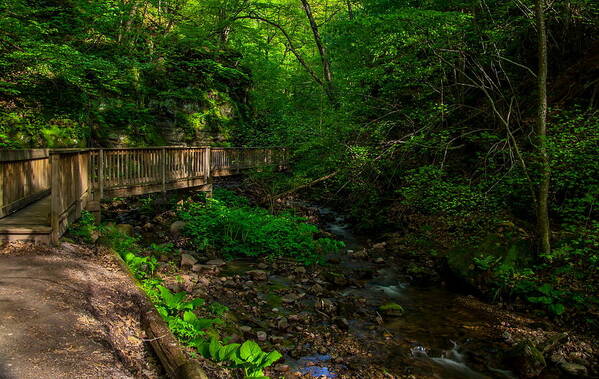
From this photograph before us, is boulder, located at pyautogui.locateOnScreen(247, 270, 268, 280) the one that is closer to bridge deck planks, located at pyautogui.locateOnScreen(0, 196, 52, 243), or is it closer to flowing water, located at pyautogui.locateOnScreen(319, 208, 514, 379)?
flowing water, located at pyautogui.locateOnScreen(319, 208, 514, 379)

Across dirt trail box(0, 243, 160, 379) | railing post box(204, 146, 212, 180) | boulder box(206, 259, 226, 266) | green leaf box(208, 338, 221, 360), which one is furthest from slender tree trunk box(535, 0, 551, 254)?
railing post box(204, 146, 212, 180)

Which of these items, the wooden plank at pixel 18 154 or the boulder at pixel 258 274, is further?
the boulder at pixel 258 274

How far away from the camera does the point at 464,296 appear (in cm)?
859

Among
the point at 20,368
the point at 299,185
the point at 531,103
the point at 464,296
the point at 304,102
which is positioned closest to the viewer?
the point at 20,368

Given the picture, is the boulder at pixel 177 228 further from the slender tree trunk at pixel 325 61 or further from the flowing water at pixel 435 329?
the slender tree trunk at pixel 325 61

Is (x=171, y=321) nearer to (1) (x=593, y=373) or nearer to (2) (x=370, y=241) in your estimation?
(1) (x=593, y=373)

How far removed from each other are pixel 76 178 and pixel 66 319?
4895 millimetres

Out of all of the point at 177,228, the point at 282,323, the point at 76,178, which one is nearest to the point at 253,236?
the point at 177,228

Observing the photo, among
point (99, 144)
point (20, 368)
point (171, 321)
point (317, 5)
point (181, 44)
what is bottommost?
point (171, 321)

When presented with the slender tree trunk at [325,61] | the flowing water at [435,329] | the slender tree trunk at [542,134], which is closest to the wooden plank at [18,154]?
the flowing water at [435,329]

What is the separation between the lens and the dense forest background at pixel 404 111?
325 inches

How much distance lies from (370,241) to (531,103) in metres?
6.73

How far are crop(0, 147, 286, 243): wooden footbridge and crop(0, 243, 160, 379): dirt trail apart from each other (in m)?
0.81

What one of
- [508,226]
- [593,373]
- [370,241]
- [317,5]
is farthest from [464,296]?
[317,5]
